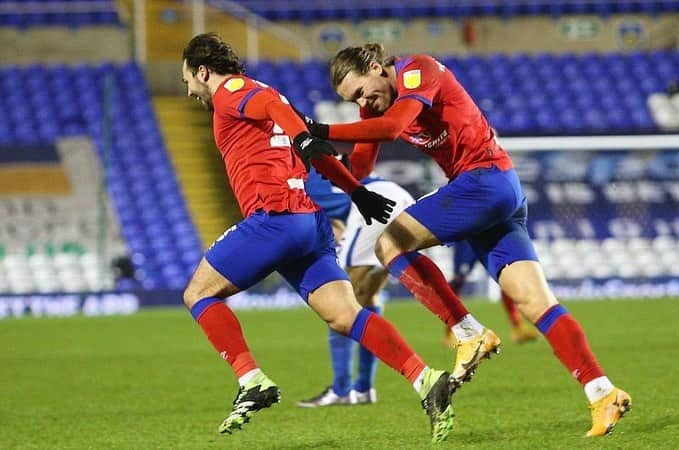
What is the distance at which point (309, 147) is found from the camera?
16.7ft

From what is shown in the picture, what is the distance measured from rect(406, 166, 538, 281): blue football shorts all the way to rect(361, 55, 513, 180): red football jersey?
0.08 m

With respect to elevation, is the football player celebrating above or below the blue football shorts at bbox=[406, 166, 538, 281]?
below

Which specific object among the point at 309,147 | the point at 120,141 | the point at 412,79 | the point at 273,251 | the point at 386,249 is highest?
the point at 412,79

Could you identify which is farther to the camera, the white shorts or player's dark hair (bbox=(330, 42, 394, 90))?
the white shorts

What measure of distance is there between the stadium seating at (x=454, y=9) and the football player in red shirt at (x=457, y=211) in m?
18.8

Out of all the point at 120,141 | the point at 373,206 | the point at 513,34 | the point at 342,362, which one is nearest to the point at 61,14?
the point at 120,141

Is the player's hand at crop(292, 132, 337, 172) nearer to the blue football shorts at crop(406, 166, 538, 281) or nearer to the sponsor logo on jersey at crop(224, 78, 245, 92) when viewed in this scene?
the sponsor logo on jersey at crop(224, 78, 245, 92)

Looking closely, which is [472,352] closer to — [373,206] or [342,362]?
[373,206]

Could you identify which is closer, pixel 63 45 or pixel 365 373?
pixel 365 373

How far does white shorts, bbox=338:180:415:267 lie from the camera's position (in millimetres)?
7637

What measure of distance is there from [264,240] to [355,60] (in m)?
0.91

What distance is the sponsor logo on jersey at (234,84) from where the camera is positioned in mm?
5547

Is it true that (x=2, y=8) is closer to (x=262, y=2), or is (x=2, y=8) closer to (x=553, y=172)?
(x=262, y=2)

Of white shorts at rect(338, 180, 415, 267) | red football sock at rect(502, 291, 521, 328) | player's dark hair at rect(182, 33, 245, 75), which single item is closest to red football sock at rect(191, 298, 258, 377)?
player's dark hair at rect(182, 33, 245, 75)
